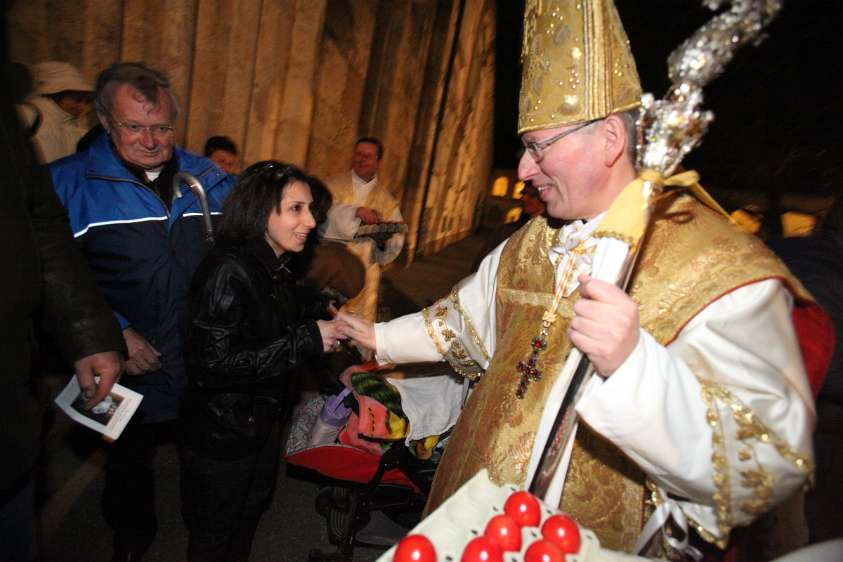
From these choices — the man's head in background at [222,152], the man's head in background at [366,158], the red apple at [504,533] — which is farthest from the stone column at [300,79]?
the red apple at [504,533]

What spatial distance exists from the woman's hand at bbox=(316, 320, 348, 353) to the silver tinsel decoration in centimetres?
161

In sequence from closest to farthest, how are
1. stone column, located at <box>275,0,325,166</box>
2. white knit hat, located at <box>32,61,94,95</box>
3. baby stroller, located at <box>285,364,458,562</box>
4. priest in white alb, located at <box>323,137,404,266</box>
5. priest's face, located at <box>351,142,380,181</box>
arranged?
baby stroller, located at <box>285,364,458,562</box> < white knit hat, located at <box>32,61,94,95</box> < priest in white alb, located at <box>323,137,404,266</box> < priest's face, located at <box>351,142,380,181</box> < stone column, located at <box>275,0,325,166</box>

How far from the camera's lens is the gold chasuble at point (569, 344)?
152cm

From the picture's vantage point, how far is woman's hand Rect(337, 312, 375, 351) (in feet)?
7.68

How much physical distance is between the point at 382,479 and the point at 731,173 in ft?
36.7

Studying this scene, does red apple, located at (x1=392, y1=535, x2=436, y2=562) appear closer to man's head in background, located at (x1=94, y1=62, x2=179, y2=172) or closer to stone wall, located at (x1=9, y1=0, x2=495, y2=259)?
man's head in background, located at (x1=94, y1=62, x2=179, y2=172)

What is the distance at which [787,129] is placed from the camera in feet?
28.9

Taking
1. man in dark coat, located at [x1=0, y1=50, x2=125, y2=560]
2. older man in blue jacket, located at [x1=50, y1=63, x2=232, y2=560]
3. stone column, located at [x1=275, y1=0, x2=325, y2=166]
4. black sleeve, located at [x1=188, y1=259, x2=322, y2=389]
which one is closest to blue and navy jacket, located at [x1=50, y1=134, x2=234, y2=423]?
older man in blue jacket, located at [x1=50, y1=63, x2=232, y2=560]

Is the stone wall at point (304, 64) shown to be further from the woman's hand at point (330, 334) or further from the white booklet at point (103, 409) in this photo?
the woman's hand at point (330, 334)

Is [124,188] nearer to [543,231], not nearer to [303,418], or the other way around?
[303,418]

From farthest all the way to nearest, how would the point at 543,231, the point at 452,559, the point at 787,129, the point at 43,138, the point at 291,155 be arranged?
the point at 787,129, the point at 291,155, the point at 43,138, the point at 543,231, the point at 452,559

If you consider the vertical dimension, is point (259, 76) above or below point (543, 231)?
above

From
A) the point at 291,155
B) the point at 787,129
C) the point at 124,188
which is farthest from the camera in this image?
the point at 787,129

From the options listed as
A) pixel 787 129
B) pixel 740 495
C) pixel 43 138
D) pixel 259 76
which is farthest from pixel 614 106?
pixel 787 129
